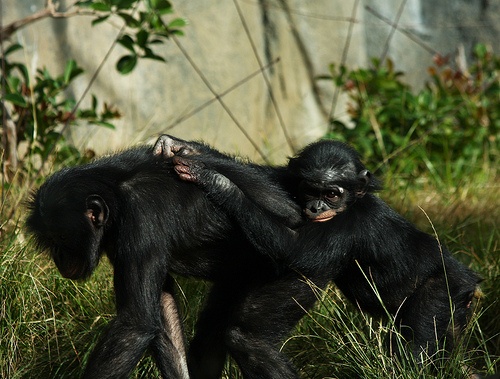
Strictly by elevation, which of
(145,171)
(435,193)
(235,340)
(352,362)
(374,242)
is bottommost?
(435,193)

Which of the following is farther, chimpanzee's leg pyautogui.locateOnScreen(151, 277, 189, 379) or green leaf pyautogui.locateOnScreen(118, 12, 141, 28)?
green leaf pyautogui.locateOnScreen(118, 12, 141, 28)

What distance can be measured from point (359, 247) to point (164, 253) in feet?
3.77

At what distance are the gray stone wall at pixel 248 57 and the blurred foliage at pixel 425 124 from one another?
597mm

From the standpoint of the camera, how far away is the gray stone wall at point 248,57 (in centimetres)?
886

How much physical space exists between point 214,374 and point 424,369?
1275 mm

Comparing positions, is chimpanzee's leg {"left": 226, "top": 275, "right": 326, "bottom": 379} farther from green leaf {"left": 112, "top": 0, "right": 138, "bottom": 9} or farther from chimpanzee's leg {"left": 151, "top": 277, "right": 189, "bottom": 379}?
green leaf {"left": 112, "top": 0, "right": 138, "bottom": 9}

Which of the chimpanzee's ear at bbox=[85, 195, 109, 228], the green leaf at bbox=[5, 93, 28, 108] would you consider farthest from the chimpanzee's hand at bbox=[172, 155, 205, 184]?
the green leaf at bbox=[5, 93, 28, 108]

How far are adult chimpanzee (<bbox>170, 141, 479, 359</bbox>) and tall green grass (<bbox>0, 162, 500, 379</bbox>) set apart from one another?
15 centimetres

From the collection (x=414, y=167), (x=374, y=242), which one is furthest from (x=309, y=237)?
(x=414, y=167)

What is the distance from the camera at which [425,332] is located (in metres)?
4.78

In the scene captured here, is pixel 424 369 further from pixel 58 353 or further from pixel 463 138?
pixel 463 138

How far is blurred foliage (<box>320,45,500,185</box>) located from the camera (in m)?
9.23

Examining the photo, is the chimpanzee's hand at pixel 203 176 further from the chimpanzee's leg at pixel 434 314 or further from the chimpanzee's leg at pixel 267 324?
the chimpanzee's leg at pixel 434 314

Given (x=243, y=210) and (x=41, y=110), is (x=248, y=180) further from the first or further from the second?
(x=41, y=110)
